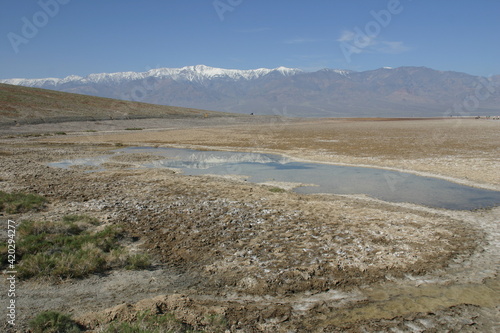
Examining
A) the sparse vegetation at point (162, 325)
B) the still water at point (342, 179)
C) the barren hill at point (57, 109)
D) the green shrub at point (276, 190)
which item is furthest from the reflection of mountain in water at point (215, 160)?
the barren hill at point (57, 109)

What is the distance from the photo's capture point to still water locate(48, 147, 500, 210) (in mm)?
16375

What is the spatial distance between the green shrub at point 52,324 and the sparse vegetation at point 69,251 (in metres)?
1.93

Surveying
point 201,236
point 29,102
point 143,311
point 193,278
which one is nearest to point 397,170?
point 201,236

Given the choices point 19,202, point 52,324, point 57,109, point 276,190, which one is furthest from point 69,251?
point 57,109

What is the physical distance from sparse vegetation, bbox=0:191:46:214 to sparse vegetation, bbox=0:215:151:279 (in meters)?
2.36

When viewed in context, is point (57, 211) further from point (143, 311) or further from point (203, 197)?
point (143, 311)

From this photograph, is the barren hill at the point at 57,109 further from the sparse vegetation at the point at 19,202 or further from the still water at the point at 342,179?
the sparse vegetation at the point at 19,202

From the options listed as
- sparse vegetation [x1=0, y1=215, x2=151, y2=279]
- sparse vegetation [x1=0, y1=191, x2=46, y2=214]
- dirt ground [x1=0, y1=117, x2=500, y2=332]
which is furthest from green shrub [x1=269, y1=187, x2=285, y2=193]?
sparse vegetation [x1=0, y1=191, x2=46, y2=214]

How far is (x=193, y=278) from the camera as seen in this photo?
8234 mm

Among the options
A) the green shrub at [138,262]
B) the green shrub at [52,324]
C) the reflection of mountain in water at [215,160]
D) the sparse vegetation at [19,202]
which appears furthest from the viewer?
the reflection of mountain in water at [215,160]

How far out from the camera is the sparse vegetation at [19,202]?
42.0ft

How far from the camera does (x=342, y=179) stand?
21.2 metres

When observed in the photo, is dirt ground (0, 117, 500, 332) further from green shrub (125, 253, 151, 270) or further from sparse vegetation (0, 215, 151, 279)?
sparse vegetation (0, 215, 151, 279)

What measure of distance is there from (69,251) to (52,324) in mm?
3525
